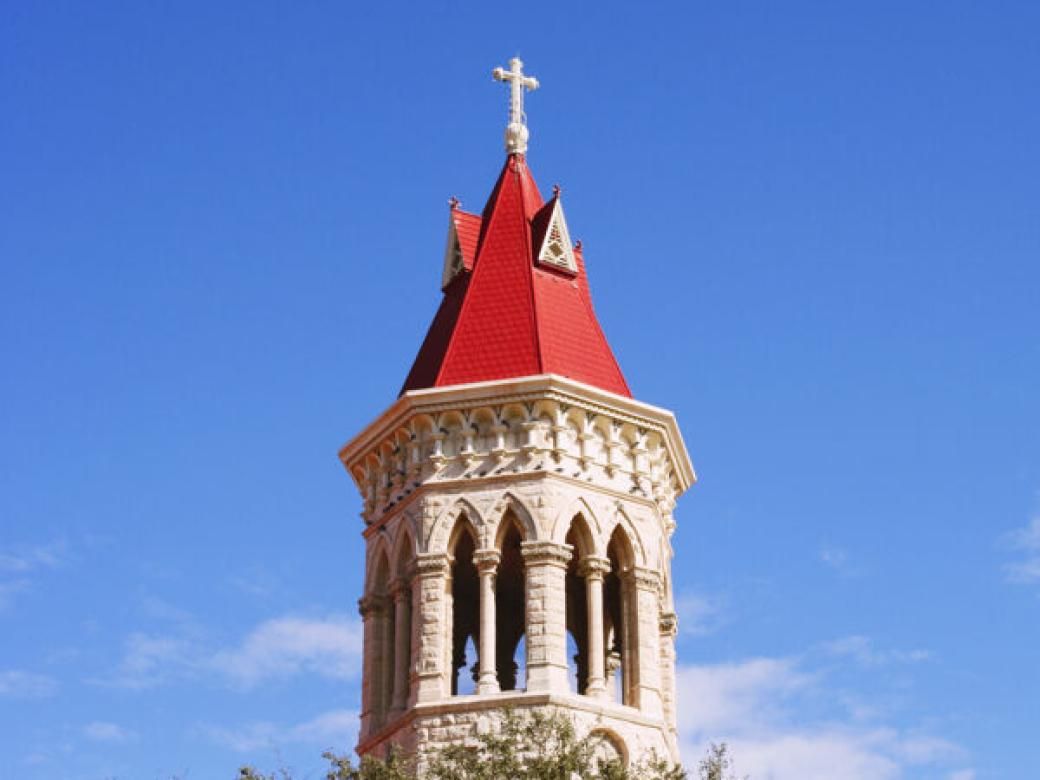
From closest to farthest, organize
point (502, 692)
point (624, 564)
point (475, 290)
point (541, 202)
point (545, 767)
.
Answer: point (545, 767) < point (502, 692) < point (624, 564) < point (475, 290) < point (541, 202)

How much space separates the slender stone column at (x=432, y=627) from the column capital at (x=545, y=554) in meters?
1.23

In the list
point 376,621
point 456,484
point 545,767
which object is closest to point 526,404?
point 456,484

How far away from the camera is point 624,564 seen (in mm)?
28531

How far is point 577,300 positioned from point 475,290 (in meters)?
1.74

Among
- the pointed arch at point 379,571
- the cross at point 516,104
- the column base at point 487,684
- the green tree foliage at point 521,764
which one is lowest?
the green tree foliage at point 521,764

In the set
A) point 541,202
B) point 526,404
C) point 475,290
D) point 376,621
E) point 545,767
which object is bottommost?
point 545,767

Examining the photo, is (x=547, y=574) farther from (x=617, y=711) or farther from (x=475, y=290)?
(x=475, y=290)

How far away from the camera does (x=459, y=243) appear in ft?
104

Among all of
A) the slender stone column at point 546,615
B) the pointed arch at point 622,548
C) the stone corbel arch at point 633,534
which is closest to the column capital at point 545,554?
the slender stone column at point 546,615

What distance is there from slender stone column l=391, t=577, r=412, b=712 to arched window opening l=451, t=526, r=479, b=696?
0.70 meters

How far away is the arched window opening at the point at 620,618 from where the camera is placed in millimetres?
27922

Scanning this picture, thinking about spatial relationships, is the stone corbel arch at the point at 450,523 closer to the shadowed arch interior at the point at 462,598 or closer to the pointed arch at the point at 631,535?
the shadowed arch interior at the point at 462,598

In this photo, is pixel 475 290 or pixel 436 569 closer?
pixel 436 569

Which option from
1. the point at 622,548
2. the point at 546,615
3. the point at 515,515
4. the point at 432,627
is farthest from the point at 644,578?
the point at 432,627
